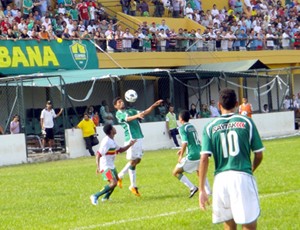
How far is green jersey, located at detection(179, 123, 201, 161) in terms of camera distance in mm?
16047

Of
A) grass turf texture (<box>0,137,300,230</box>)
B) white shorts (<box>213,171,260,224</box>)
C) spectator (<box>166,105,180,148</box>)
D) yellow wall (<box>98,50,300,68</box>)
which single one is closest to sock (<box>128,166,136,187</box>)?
grass turf texture (<box>0,137,300,230</box>)

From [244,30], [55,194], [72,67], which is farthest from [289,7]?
[55,194]

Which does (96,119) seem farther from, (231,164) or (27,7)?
(231,164)

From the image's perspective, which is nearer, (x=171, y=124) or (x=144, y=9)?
(x=171, y=124)

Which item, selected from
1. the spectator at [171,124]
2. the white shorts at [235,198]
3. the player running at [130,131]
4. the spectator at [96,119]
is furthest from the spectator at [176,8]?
the white shorts at [235,198]

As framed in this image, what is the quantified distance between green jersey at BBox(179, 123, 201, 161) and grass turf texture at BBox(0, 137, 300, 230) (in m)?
0.74

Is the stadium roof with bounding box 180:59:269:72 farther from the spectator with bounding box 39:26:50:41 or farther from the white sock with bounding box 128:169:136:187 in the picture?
the white sock with bounding box 128:169:136:187

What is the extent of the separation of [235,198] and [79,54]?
2695 centimetres

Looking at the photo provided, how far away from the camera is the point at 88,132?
97.7 feet

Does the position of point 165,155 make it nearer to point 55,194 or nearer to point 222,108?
point 55,194

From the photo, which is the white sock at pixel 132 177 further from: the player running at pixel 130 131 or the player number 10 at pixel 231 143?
the player number 10 at pixel 231 143

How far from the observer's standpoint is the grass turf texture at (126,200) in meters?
12.7

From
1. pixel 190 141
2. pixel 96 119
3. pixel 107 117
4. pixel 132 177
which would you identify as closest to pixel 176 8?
pixel 107 117

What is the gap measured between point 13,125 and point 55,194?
37.9 feet
